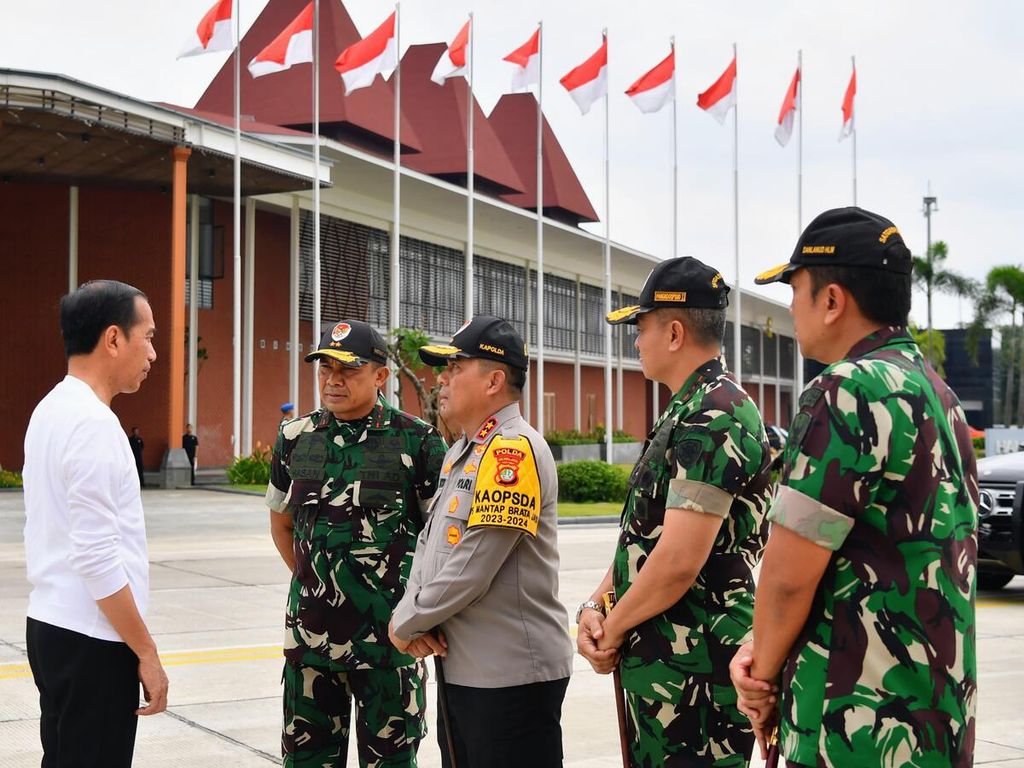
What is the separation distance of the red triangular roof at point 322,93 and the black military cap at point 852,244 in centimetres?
3486

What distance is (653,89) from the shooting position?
3412cm

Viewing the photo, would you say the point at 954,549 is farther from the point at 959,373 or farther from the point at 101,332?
the point at 959,373

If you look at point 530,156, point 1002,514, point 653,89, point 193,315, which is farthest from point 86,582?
point 530,156

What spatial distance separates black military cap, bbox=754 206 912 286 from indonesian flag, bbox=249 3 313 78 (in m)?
26.0

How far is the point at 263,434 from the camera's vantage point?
34281 mm

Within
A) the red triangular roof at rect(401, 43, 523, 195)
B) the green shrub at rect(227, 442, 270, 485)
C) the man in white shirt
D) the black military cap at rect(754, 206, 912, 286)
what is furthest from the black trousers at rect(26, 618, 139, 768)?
the red triangular roof at rect(401, 43, 523, 195)

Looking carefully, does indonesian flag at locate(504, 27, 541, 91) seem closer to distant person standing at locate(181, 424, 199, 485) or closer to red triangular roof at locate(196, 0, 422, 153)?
red triangular roof at locate(196, 0, 422, 153)

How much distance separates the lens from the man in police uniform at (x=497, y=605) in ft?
11.5

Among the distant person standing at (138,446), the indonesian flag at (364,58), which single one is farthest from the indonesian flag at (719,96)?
the distant person standing at (138,446)

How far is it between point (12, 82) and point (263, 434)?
13.6 m

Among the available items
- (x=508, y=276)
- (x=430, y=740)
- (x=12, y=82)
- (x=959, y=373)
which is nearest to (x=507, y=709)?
(x=430, y=740)

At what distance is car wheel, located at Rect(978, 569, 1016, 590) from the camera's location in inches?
457

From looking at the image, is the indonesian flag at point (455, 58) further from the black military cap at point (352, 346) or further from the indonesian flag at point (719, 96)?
the black military cap at point (352, 346)

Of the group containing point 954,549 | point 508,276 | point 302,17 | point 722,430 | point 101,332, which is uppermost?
point 302,17
